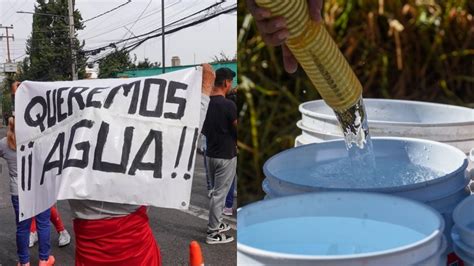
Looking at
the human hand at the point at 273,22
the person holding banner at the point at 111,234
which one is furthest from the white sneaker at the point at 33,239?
the human hand at the point at 273,22

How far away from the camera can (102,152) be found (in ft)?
4.63

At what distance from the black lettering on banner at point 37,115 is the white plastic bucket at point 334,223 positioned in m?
0.76

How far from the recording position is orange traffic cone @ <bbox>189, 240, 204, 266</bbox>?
1462mm

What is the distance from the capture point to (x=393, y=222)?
0.92 meters

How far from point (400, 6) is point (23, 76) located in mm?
1005

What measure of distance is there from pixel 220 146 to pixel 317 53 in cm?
57

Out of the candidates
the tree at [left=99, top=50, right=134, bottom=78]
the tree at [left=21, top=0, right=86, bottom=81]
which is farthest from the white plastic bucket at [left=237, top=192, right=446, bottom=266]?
the tree at [left=21, top=0, right=86, bottom=81]

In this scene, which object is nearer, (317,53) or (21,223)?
(317,53)

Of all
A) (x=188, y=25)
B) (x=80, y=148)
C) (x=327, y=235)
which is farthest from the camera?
(x=80, y=148)

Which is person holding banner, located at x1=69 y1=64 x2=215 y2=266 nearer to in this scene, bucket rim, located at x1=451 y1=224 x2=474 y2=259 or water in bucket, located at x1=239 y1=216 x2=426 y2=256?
water in bucket, located at x1=239 y1=216 x2=426 y2=256

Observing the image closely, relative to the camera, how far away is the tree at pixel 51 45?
4.74ft

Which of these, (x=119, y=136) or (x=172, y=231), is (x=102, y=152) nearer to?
(x=119, y=136)

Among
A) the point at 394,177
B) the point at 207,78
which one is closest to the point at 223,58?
the point at 207,78

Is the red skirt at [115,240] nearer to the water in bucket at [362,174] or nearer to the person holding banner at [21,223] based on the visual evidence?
the person holding banner at [21,223]
